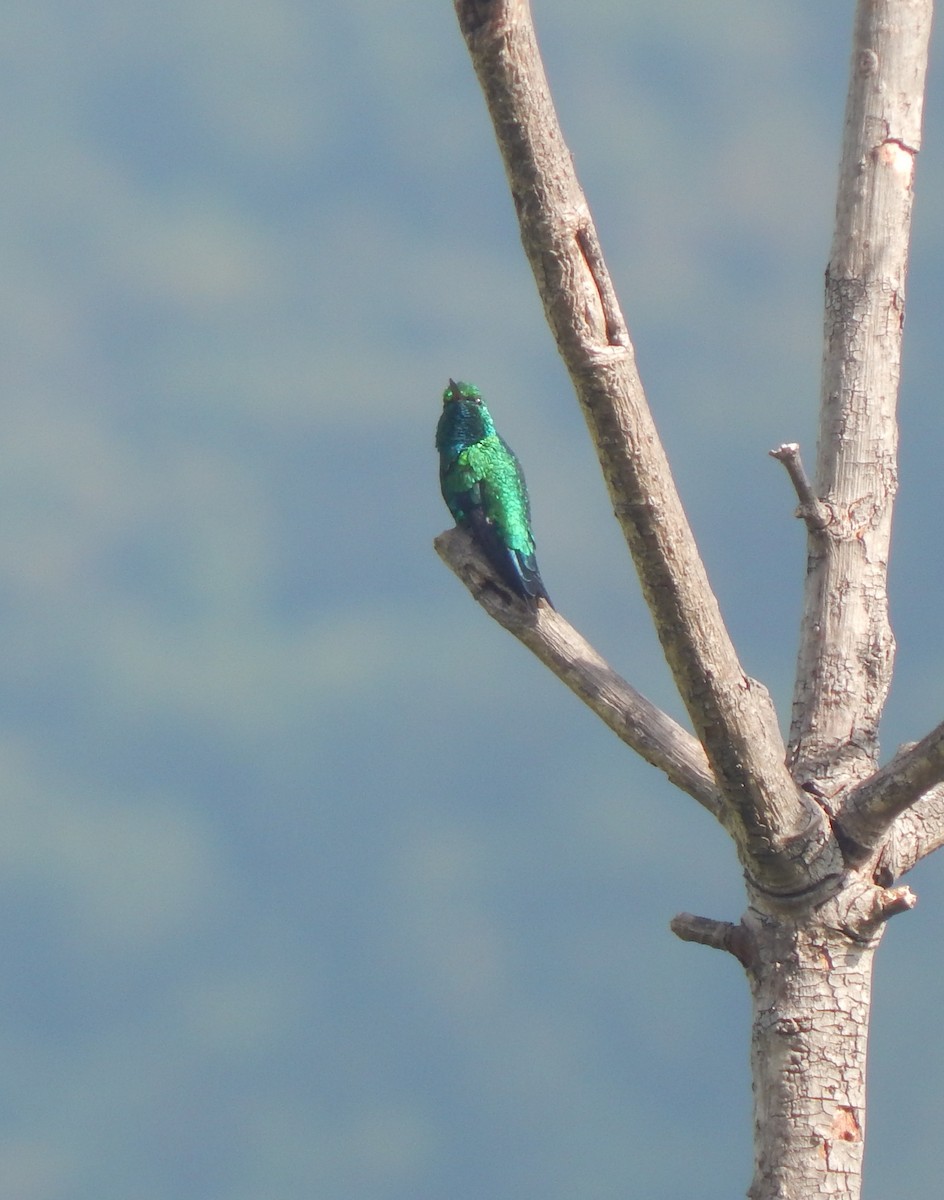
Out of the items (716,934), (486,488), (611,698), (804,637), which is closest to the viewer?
(716,934)

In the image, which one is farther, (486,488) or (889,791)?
(486,488)

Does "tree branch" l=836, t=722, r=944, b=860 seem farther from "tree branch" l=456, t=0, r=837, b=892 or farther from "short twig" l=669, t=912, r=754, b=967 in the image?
"short twig" l=669, t=912, r=754, b=967

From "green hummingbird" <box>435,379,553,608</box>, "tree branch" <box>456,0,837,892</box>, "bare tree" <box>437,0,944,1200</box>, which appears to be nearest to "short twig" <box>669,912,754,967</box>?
"bare tree" <box>437,0,944,1200</box>

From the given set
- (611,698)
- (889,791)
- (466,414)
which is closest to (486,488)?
(466,414)

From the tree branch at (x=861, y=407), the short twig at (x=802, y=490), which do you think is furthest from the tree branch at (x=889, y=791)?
the short twig at (x=802, y=490)

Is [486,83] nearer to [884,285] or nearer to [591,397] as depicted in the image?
[591,397]

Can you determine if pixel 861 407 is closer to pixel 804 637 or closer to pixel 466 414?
pixel 804 637
